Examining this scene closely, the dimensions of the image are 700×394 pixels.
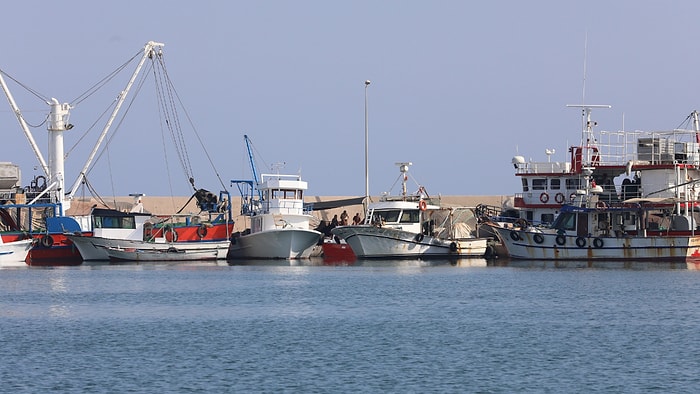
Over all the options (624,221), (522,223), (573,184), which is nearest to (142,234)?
(522,223)

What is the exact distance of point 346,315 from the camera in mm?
36125

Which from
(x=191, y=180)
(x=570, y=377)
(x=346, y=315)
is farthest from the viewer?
(x=191, y=180)

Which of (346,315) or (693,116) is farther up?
(693,116)

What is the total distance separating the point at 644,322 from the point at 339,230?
26.5m

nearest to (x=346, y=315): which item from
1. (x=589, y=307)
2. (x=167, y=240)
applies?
(x=589, y=307)

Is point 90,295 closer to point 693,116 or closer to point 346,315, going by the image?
point 346,315

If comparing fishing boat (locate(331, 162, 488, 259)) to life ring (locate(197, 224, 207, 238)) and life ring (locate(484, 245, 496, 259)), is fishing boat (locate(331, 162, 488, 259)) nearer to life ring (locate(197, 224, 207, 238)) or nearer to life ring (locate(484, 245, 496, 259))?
life ring (locate(484, 245, 496, 259))

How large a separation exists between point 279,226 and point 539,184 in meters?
13.2

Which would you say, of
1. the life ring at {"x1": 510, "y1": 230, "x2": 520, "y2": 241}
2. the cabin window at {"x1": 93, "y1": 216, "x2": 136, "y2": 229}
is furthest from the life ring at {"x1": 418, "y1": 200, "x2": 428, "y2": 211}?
the cabin window at {"x1": 93, "y1": 216, "x2": 136, "y2": 229}

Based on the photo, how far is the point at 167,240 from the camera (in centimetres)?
5969

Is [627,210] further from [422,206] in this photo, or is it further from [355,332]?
[355,332]

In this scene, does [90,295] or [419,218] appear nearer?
[90,295]

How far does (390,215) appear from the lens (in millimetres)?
58625

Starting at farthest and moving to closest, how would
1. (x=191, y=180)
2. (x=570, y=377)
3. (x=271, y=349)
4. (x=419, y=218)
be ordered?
(x=191, y=180) → (x=419, y=218) → (x=271, y=349) → (x=570, y=377)
